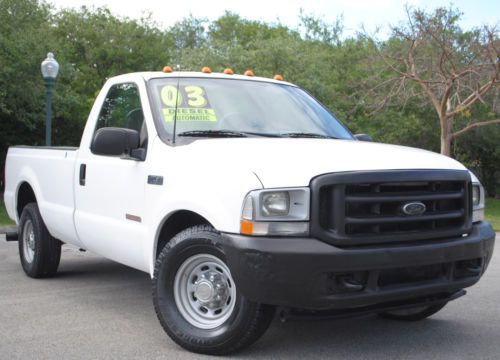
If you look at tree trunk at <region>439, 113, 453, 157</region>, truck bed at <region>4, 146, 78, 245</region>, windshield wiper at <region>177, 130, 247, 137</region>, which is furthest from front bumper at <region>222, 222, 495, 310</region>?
tree trunk at <region>439, 113, 453, 157</region>

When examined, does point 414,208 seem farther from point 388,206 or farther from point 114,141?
point 114,141

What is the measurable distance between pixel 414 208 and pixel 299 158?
2.52 ft

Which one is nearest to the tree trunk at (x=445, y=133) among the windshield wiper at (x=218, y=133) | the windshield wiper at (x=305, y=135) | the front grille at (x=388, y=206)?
the windshield wiper at (x=305, y=135)

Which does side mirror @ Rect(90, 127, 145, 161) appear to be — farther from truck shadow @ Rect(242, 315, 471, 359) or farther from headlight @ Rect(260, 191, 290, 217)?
truck shadow @ Rect(242, 315, 471, 359)

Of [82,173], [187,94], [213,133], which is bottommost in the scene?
[82,173]

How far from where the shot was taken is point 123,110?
5852 millimetres

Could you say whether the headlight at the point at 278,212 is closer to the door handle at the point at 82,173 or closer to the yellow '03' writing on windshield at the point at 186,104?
Answer: the yellow '03' writing on windshield at the point at 186,104

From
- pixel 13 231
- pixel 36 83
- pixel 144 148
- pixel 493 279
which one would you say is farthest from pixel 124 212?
pixel 36 83

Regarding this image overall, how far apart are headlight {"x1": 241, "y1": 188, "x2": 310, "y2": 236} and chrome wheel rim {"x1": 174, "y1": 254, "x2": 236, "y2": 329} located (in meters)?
0.49

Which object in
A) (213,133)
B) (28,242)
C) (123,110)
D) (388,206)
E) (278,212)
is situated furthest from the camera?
(28,242)

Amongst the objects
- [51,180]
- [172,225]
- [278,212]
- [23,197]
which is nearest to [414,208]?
[278,212]

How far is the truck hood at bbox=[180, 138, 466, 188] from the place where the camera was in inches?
159

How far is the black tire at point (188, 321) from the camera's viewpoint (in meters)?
4.23

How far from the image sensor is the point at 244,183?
13.4ft
